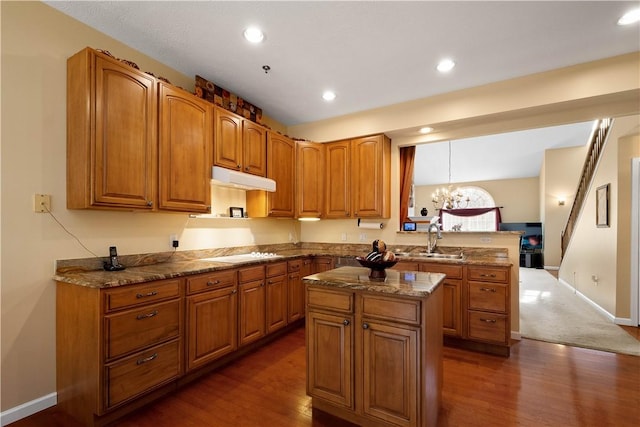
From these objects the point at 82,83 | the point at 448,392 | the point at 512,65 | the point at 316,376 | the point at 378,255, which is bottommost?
the point at 448,392

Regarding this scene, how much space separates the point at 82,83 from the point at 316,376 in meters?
2.63

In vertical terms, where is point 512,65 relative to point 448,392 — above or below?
above

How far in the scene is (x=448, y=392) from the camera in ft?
7.45

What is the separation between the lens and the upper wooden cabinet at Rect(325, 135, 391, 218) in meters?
3.90

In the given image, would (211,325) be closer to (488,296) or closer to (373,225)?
(373,225)

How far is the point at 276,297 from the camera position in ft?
10.9

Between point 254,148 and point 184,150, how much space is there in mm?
961

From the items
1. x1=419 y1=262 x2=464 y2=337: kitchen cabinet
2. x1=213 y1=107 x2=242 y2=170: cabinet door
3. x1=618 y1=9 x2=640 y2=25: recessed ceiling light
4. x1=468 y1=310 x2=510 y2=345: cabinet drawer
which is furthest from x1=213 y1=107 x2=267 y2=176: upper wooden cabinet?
x1=618 y1=9 x2=640 y2=25: recessed ceiling light

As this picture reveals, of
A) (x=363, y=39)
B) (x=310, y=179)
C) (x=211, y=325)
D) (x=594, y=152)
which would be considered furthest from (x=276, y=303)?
(x=594, y=152)

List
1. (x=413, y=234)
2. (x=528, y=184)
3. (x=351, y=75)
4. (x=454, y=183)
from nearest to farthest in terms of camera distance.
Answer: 1. (x=351, y=75)
2. (x=413, y=234)
3. (x=528, y=184)
4. (x=454, y=183)

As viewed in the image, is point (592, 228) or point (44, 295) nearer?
point (44, 295)

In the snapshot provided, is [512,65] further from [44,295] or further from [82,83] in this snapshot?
[44,295]

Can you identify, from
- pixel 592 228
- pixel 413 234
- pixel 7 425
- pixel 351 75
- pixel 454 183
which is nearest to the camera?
pixel 7 425

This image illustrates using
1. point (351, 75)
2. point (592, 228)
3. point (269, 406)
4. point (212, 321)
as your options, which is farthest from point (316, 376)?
point (592, 228)
